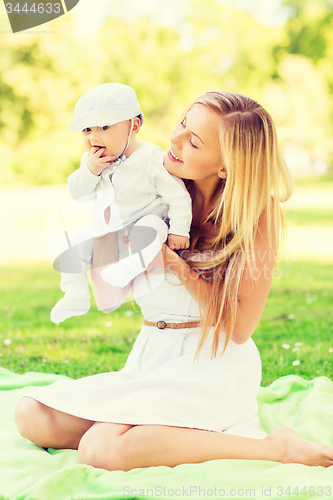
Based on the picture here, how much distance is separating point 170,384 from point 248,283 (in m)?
0.49

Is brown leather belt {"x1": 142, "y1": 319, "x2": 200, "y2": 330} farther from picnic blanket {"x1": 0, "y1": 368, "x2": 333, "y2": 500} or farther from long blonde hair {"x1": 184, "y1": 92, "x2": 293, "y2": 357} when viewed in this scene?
picnic blanket {"x1": 0, "y1": 368, "x2": 333, "y2": 500}

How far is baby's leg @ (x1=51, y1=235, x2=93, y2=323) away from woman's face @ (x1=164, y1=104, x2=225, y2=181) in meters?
0.52

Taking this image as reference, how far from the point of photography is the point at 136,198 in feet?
6.93

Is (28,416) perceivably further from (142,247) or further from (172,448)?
(142,247)

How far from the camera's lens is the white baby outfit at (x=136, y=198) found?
205cm

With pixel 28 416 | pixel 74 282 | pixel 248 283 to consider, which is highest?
pixel 74 282

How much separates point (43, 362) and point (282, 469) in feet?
6.68

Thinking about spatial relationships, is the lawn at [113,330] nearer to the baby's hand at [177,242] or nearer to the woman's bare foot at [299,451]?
the baby's hand at [177,242]

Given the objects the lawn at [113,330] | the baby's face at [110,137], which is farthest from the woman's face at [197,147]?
the lawn at [113,330]

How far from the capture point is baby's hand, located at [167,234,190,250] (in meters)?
2.05

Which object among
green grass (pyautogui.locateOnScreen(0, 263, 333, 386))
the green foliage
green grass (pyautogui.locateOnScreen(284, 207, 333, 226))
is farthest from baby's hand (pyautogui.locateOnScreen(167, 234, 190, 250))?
the green foliage

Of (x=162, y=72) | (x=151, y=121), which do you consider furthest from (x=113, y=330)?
(x=162, y=72)

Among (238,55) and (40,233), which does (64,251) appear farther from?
(238,55)

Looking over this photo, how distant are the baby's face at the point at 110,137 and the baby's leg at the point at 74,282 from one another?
41cm
